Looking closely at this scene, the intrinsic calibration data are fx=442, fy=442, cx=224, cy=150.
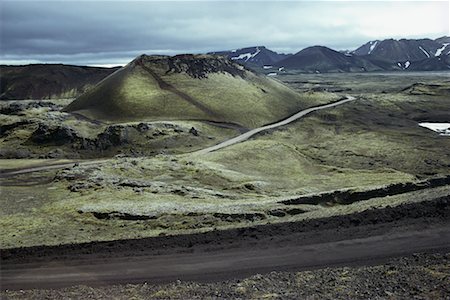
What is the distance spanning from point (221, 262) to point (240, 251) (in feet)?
5.66

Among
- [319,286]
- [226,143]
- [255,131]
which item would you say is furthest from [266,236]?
[255,131]

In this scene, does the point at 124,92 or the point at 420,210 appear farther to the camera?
the point at 124,92

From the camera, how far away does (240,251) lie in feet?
84.4

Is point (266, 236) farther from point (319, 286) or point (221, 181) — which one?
point (221, 181)

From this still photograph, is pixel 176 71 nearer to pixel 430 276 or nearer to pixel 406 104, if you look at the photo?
pixel 406 104

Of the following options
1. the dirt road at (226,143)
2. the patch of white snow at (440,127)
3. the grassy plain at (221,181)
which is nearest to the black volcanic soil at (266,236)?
the grassy plain at (221,181)

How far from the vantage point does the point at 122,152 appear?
84188 mm

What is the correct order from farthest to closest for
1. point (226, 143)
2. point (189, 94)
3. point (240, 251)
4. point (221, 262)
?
1. point (189, 94)
2. point (226, 143)
3. point (240, 251)
4. point (221, 262)

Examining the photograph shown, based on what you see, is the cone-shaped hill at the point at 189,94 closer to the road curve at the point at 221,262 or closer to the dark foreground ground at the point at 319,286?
the road curve at the point at 221,262

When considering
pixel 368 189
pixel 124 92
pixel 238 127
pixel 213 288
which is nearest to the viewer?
pixel 213 288

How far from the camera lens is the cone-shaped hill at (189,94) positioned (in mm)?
115875

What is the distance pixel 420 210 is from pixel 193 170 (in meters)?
36.1

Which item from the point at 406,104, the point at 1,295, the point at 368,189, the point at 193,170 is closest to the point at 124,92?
the point at 193,170

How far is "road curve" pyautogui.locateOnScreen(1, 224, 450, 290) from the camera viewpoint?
2317cm
